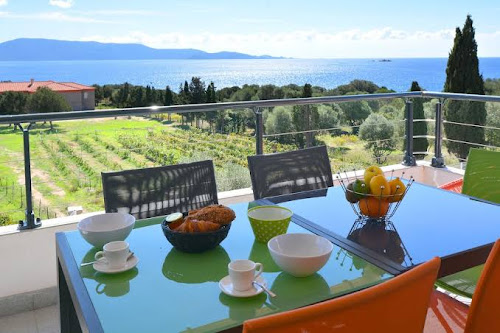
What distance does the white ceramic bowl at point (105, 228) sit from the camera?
166 cm

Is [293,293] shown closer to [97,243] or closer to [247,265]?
[247,265]

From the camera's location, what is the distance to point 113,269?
1465mm

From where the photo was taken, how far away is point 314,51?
31.9 meters

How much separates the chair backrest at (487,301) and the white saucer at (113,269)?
0.88m

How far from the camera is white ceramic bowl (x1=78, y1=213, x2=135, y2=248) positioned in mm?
1655

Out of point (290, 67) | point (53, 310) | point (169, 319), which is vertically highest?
point (290, 67)

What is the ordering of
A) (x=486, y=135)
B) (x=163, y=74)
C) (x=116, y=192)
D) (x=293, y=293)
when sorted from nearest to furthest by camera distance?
(x=293, y=293), (x=116, y=192), (x=486, y=135), (x=163, y=74)

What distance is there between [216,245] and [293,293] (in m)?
0.38

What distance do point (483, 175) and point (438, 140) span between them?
222cm

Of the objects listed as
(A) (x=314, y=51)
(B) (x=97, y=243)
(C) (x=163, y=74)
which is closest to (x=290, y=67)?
(A) (x=314, y=51)

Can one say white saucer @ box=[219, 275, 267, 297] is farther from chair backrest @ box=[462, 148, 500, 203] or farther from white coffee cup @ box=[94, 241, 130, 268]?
chair backrest @ box=[462, 148, 500, 203]

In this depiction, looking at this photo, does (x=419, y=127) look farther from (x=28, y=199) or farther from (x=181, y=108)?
(x=28, y=199)

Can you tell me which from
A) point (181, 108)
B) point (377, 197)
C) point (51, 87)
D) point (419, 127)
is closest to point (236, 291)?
point (377, 197)

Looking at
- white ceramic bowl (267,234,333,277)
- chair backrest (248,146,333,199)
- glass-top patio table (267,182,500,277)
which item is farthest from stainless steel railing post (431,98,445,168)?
white ceramic bowl (267,234,333,277)
